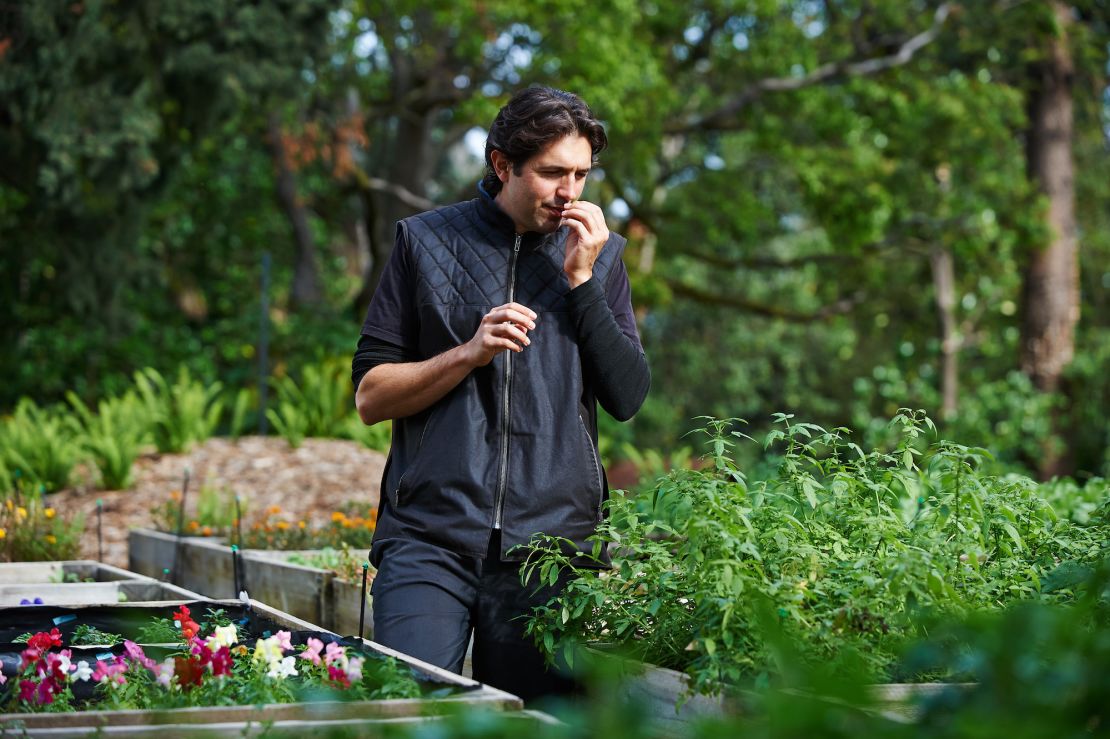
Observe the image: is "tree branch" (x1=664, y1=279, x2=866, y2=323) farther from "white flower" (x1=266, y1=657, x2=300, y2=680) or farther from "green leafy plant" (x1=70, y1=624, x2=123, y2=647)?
"white flower" (x1=266, y1=657, x2=300, y2=680)

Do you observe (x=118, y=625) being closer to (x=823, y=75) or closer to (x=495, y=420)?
(x=495, y=420)

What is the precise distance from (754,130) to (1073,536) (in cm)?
1388

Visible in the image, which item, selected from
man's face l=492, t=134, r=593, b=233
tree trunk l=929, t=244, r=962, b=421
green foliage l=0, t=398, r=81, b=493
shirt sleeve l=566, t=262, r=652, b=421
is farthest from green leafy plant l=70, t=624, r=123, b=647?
tree trunk l=929, t=244, r=962, b=421

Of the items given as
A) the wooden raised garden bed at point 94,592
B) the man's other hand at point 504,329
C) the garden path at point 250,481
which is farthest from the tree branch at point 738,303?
the man's other hand at point 504,329

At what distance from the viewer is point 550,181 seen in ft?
10.5

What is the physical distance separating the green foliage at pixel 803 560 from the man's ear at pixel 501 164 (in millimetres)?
818

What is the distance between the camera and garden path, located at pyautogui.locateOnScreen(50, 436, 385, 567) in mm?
9398

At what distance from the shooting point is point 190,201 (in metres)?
17.9

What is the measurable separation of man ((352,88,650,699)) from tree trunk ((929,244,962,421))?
1376 centimetres

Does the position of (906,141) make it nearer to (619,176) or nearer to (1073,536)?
(619,176)

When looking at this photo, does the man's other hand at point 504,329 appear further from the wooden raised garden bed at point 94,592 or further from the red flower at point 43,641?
the wooden raised garden bed at point 94,592

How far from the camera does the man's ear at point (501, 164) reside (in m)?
3.29

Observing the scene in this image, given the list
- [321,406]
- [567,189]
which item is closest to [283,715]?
[567,189]

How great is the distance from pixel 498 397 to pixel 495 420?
0.18 feet
